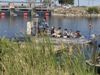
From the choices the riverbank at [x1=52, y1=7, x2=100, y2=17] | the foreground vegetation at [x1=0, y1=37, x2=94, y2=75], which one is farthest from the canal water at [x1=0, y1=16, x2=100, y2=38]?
the riverbank at [x1=52, y1=7, x2=100, y2=17]

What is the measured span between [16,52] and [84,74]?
1.42 meters

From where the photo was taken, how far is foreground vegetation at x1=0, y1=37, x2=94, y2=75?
17.8ft

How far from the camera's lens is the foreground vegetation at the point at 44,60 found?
5.42 m

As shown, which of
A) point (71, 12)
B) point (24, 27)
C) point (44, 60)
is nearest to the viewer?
point (44, 60)

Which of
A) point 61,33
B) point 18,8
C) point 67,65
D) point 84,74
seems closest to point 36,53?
point 67,65

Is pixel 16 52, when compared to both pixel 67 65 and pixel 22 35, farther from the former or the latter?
pixel 67 65

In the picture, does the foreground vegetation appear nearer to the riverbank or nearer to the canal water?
the canal water

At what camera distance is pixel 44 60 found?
5672mm

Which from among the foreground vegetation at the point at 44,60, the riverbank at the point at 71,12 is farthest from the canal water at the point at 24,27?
the riverbank at the point at 71,12

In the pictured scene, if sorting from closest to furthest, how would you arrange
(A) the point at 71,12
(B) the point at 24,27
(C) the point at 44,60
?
1. (C) the point at 44,60
2. (B) the point at 24,27
3. (A) the point at 71,12

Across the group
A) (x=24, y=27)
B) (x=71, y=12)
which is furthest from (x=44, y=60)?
(x=71, y=12)

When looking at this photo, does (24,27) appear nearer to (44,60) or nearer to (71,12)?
(44,60)

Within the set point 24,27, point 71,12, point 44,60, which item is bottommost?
point 71,12

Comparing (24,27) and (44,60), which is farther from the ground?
(44,60)
